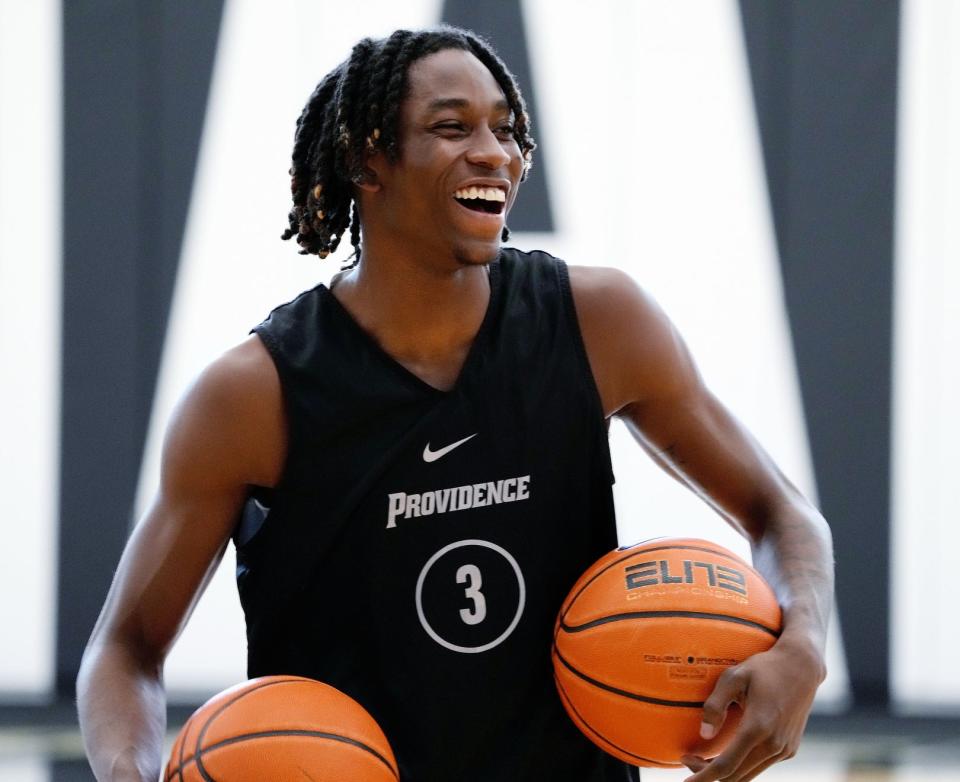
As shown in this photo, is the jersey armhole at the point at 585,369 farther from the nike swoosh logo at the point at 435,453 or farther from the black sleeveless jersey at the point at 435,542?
the nike swoosh logo at the point at 435,453

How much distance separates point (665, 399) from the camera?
1788mm

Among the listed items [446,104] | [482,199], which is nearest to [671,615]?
[482,199]

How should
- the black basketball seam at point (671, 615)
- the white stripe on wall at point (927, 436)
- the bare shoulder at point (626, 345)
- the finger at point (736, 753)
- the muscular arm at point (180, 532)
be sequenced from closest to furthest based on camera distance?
the finger at point (736, 753)
the black basketball seam at point (671, 615)
the muscular arm at point (180, 532)
the bare shoulder at point (626, 345)
the white stripe on wall at point (927, 436)

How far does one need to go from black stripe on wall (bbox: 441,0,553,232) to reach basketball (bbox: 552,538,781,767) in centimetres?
313

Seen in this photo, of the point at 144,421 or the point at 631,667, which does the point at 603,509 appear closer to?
the point at 631,667

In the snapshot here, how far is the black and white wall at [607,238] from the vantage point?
15.1 feet

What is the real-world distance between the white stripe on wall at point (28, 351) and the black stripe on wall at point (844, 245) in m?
2.57

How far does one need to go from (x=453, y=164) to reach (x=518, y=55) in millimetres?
3062

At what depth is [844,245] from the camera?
182 inches

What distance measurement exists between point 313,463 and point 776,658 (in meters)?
0.62

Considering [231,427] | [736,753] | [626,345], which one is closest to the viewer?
[736,753]

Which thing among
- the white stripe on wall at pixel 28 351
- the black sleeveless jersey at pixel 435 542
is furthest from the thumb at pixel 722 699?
the white stripe on wall at pixel 28 351

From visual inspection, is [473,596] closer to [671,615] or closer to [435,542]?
[435,542]

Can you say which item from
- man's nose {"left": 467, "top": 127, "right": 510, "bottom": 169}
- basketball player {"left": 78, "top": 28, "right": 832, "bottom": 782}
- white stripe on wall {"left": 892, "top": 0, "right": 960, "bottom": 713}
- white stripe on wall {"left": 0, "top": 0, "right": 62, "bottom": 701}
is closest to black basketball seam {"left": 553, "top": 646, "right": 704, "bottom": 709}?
basketball player {"left": 78, "top": 28, "right": 832, "bottom": 782}
